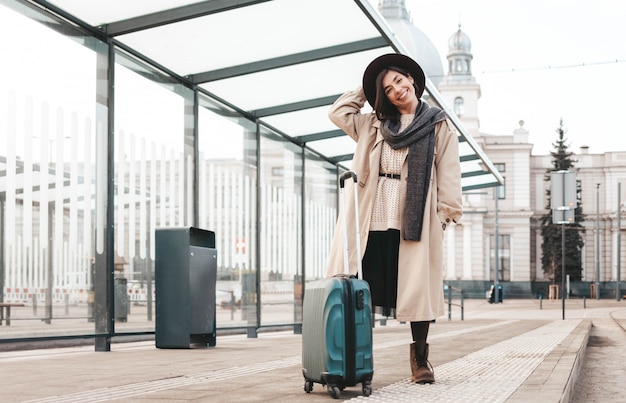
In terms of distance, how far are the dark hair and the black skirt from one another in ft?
2.08

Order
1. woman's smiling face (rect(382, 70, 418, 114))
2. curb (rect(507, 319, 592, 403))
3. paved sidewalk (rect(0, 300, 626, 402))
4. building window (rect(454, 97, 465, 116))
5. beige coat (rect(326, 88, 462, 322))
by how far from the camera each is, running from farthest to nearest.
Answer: building window (rect(454, 97, 465, 116)), woman's smiling face (rect(382, 70, 418, 114)), beige coat (rect(326, 88, 462, 322)), paved sidewalk (rect(0, 300, 626, 402)), curb (rect(507, 319, 592, 403))

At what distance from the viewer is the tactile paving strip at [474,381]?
174 inches

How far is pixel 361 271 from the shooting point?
4805 millimetres

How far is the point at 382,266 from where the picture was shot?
5.11m

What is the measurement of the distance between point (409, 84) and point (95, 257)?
4.16 meters

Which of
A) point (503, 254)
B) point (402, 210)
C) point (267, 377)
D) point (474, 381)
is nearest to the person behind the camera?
point (402, 210)

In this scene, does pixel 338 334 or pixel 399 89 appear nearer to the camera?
pixel 338 334

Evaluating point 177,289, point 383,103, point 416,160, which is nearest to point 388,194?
point 416,160

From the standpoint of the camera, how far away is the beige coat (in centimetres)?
490

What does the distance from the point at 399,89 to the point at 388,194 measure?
565mm

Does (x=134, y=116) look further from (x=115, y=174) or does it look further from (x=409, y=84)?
(x=409, y=84)

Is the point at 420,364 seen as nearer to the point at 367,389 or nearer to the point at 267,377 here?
the point at 367,389

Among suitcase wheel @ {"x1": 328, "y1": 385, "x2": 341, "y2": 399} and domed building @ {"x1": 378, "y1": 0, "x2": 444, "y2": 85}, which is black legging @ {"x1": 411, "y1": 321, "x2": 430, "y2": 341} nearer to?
suitcase wheel @ {"x1": 328, "y1": 385, "x2": 341, "y2": 399}

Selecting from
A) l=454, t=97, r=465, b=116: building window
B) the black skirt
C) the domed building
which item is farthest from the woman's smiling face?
the domed building
